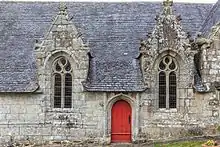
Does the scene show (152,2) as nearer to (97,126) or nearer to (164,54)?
(164,54)

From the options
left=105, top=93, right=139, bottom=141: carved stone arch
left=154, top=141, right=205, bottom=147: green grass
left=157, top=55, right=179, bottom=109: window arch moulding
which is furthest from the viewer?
left=157, top=55, right=179, bottom=109: window arch moulding

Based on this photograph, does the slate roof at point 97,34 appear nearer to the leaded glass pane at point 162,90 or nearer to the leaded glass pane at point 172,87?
the leaded glass pane at point 162,90

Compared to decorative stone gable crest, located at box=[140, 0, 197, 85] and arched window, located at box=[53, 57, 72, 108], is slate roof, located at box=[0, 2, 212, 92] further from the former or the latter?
arched window, located at box=[53, 57, 72, 108]

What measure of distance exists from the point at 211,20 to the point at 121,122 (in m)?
7.88

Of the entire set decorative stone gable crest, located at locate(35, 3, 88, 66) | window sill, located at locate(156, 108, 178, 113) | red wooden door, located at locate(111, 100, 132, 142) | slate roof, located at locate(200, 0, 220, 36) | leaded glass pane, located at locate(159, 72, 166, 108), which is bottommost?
red wooden door, located at locate(111, 100, 132, 142)

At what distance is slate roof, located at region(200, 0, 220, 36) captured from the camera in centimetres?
3010

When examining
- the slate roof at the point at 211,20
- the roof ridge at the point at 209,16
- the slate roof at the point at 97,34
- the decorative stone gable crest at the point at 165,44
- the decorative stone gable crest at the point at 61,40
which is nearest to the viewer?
the decorative stone gable crest at the point at 165,44

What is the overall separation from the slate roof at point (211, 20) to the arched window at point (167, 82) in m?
2.73

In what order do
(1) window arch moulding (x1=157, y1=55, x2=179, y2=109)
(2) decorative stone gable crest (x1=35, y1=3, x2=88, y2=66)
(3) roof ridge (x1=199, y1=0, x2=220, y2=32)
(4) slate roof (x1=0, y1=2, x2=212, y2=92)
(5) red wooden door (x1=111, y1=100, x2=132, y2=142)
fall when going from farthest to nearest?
(3) roof ridge (x1=199, y1=0, x2=220, y2=32), (5) red wooden door (x1=111, y1=100, x2=132, y2=142), (4) slate roof (x1=0, y1=2, x2=212, y2=92), (1) window arch moulding (x1=157, y1=55, x2=179, y2=109), (2) decorative stone gable crest (x1=35, y1=3, x2=88, y2=66)

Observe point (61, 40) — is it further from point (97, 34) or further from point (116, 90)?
point (116, 90)

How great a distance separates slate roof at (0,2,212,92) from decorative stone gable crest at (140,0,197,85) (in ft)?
3.53

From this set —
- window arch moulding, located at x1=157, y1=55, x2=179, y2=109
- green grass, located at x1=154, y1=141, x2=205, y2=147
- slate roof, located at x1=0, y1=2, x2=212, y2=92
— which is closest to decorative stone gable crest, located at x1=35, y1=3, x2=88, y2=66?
slate roof, located at x1=0, y1=2, x2=212, y2=92

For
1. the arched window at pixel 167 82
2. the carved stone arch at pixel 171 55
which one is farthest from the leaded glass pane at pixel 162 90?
the carved stone arch at pixel 171 55

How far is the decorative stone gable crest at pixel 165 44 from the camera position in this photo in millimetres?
28641
